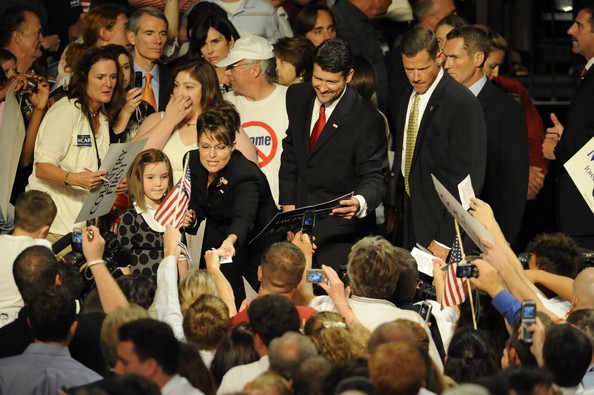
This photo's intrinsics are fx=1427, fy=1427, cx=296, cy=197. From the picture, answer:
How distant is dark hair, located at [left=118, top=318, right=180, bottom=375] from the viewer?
599 cm

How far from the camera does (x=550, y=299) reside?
8.31 metres

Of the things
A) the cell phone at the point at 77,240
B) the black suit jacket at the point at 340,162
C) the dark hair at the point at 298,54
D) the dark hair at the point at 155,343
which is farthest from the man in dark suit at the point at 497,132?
the dark hair at the point at 155,343

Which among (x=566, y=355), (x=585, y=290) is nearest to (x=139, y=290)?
(x=585, y=290)

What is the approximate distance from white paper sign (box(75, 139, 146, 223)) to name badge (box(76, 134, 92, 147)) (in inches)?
26.2

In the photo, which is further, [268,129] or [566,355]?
[268,129]

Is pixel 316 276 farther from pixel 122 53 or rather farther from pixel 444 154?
pixel 122 53

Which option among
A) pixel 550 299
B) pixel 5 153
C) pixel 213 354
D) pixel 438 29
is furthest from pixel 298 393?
pixel 438 29

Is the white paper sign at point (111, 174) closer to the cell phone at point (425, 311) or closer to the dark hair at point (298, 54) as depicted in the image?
the dark hair at point (298, 54)

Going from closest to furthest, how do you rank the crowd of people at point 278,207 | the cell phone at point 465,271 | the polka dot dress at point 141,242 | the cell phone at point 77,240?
the crowd of people at point 278,207, the cell phone at point 465,271, the cell phone at point 77,240, the polka dot dress at point 141,242

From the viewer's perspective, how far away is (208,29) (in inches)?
437

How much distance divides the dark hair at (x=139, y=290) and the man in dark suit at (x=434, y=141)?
234 centimetres

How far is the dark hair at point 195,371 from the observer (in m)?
6.24

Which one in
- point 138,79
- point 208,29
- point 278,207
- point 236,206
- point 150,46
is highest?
point 208,29

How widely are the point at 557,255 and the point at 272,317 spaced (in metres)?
2.57
